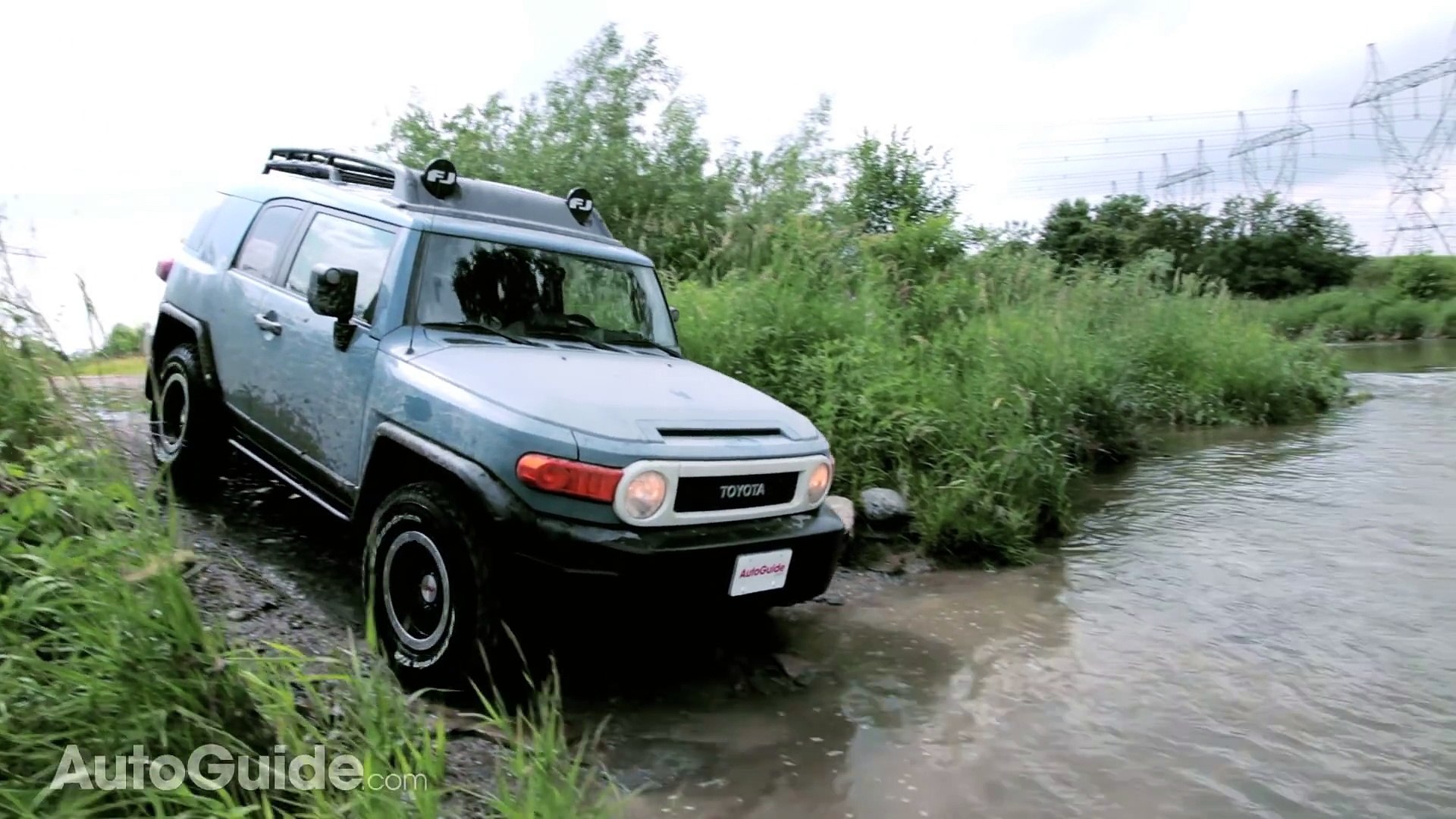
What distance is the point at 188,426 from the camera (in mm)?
4984

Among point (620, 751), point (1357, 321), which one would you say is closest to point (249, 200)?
point (620, 751)

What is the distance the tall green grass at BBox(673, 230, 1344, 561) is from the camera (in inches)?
251

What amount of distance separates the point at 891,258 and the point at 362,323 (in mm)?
6763

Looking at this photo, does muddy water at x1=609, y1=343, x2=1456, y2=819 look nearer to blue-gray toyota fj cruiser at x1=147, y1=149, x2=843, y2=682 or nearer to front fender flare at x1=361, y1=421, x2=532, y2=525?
blue-gray toyota fj cruiser at x1=147, y1=149, x2=843, y2=682

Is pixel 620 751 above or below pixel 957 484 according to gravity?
below

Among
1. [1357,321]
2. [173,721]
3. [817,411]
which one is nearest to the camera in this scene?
[173,721]

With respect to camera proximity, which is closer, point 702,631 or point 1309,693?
point 1309,693

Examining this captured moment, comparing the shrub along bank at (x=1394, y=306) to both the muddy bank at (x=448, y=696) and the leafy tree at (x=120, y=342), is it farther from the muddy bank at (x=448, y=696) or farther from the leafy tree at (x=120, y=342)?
the leafy tree at (x=120, y=342)

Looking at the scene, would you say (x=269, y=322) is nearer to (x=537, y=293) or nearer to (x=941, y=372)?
Answer: (x=537, y=293)

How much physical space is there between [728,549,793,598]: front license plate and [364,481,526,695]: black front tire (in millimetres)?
862

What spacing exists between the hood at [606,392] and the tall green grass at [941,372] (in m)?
2.42

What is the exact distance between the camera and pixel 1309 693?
3982 millimetres

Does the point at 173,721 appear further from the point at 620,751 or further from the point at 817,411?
the point at 817,411

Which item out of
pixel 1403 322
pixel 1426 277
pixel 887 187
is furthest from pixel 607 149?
pixel 1426 277
